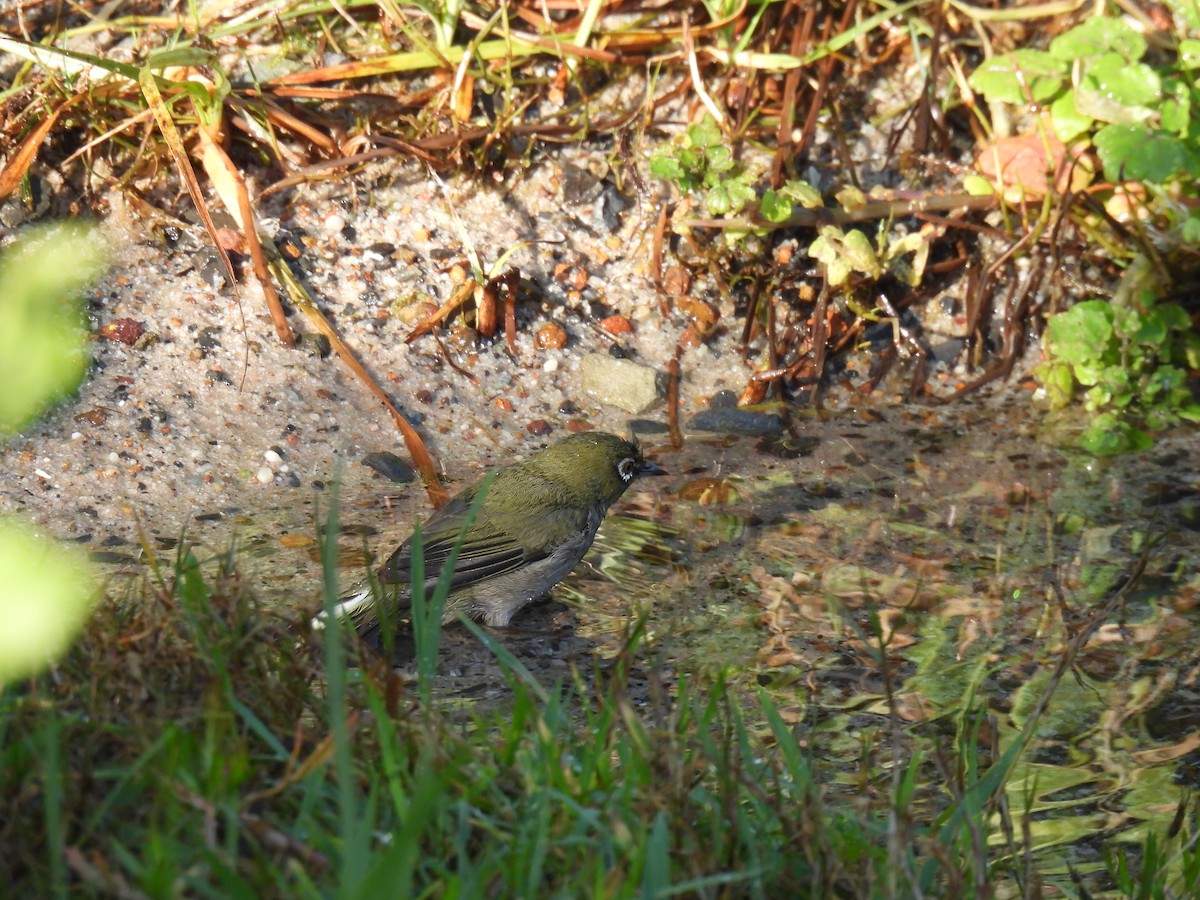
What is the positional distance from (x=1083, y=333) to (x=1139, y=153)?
68 cm

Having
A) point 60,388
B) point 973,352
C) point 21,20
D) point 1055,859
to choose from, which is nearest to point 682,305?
point 973,352

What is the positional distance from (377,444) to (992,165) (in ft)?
8.97

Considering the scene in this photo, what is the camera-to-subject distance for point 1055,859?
2.92 metres

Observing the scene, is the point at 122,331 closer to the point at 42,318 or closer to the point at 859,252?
the point at 42,318

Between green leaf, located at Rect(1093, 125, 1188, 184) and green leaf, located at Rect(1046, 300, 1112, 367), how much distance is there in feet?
1.64

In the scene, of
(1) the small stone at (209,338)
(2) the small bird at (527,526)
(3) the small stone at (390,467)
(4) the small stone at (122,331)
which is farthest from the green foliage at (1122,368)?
(4) the small stone at (122,331)

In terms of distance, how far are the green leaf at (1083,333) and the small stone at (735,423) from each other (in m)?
1.11

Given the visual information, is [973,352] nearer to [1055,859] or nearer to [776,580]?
[776,580]

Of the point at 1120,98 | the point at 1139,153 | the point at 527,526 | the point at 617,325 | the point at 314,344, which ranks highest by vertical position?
the point at 1120,98

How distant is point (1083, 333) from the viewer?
205 inches

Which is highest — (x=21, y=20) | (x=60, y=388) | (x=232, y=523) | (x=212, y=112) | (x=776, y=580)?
(x=21, y=20)

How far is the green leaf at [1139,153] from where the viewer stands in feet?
16.2

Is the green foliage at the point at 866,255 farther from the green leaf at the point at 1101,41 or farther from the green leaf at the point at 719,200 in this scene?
the green leaf at the point at 1101,41

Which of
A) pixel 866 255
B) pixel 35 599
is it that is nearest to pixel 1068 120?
pixel 866 255
